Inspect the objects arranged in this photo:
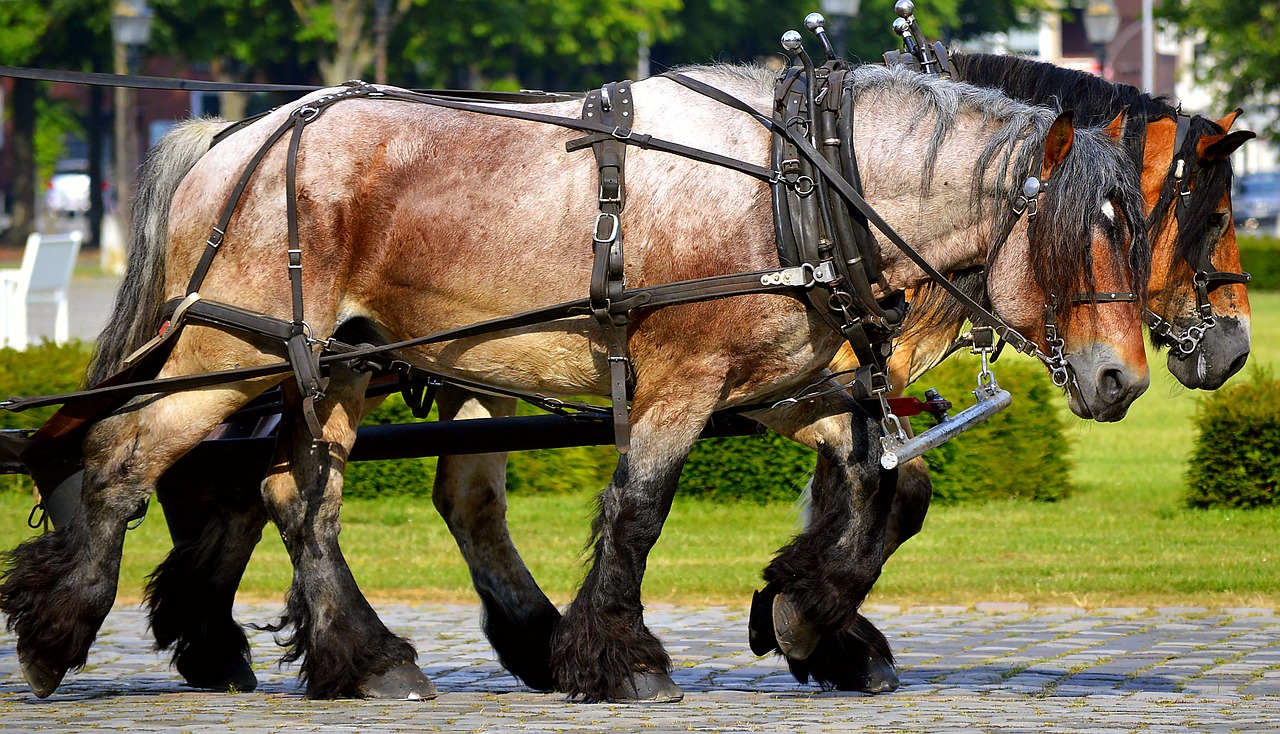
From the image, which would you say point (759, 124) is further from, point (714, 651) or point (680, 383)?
point (714, 651)

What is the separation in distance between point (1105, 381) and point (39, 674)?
324 cm

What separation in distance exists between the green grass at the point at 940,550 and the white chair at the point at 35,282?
3715 millimetres

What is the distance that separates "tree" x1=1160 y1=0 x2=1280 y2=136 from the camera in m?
26.9

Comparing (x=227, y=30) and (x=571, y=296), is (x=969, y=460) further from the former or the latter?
(x=227, y=30)

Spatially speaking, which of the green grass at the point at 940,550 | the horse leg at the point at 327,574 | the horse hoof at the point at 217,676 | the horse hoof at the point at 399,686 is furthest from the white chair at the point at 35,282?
the horse hoof at the point at 399,686

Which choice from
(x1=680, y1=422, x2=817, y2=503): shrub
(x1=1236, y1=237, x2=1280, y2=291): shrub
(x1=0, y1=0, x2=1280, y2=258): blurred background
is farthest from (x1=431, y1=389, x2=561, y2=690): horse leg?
(x1=1236, y1=237, x2=1280, y2=291): shrub

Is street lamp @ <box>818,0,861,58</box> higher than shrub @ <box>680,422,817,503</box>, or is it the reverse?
street lamp @ <box>818,0,861,58</box>

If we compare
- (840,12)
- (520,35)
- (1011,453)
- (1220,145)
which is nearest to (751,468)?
(1011,453)

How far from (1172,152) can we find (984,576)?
276 centimetres

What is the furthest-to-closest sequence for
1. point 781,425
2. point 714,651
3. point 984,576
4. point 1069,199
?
point 984,576 < point 714,651 < point 781,425 < point 1069,199

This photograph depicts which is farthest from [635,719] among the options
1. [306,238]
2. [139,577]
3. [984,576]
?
[139,577]

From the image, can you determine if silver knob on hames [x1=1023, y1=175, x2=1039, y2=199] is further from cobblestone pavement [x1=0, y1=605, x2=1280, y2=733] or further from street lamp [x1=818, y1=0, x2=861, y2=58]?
street lamp [x1=818, y1=0, x2=861, y2=58]

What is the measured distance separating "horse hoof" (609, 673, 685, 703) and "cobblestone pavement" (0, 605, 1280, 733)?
1.5 inches

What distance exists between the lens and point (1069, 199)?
459 cm
